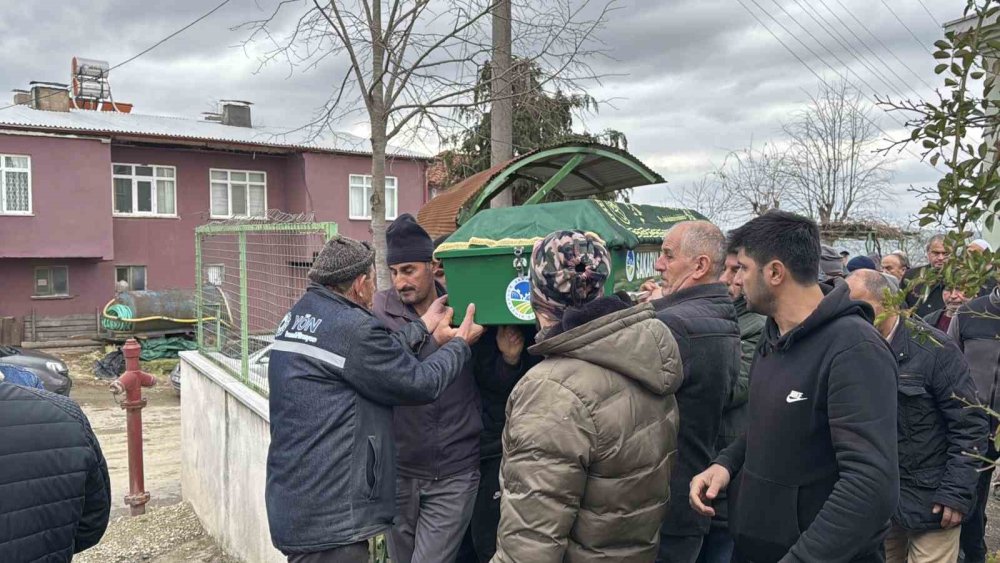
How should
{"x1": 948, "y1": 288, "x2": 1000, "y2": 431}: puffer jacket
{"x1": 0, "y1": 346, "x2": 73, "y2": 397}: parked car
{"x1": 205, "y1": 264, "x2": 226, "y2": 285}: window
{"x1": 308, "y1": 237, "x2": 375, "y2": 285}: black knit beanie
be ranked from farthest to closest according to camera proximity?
{"x1": 0, "y1": 346, "x2": 73, "y2": 397}: parked car
{"x1": 205, "y1": 264, "x2": 226, "y2": 285}: window
{"x1": 948, "y1": 288, "x2": 1000, "y2": 431}: puffer jacket
{"x1": 308, "y1": 237, "x2": 375, "y2": 285}: black knit beanie

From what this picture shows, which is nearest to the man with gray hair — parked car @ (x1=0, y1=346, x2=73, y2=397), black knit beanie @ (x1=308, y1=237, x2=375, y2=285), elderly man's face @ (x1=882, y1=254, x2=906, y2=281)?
black knit beanie @ (x1=308, y1=237, x2=375, y2=285)

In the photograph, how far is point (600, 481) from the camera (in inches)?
82.4

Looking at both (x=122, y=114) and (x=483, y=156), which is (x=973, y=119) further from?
(x=122, y=114)

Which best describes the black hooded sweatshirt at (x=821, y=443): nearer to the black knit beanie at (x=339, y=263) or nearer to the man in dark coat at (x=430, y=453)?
the man in dark coat at (x=430, y=453)

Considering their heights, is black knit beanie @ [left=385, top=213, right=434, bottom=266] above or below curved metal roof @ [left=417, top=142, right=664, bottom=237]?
below

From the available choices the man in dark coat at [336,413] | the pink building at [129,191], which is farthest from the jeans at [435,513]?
the pink building at [129,191]

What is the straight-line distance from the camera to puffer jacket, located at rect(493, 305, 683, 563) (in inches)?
78.4

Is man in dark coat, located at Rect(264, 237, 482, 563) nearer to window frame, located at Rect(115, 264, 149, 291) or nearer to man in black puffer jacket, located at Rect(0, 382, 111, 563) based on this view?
man in black puffer jacket, located at Rect(0, 382, 111, 563)

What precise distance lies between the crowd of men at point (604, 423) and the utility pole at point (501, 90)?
3873 mm

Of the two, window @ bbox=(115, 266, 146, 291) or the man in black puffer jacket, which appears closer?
the man in black puffer jacket

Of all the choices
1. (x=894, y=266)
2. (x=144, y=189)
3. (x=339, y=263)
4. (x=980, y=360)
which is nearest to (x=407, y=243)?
(x=339, y=263)

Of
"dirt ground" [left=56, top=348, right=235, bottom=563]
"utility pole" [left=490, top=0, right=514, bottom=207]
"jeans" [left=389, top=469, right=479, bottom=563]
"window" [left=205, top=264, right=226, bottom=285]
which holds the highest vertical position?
"utility pole" [left=490, top=0, right=514, bottom=207]

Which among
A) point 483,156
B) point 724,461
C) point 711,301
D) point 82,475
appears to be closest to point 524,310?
point 711,301

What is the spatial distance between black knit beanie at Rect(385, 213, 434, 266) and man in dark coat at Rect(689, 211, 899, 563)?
57.4 inches
